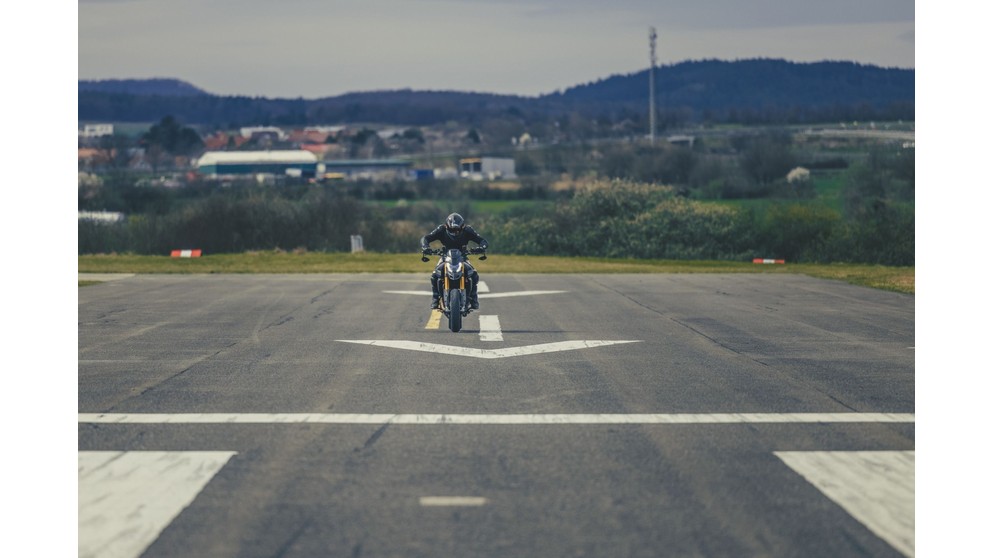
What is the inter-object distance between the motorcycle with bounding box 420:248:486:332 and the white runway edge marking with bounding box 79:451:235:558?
8416mm

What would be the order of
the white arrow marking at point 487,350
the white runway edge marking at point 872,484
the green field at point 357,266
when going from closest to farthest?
the white runway edge marking at point 872,484 < the white arrow marking at point 487,350 < the green field at point 357,266

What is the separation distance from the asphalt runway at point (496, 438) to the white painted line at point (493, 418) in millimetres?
49

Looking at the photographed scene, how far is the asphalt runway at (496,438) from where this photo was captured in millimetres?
6512

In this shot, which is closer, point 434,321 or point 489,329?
point 489,329

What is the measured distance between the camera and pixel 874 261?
52219 millimetres

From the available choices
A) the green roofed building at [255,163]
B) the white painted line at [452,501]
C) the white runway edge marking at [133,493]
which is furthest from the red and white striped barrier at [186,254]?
the green roofed building at [255,163]

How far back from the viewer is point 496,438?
9047 mm

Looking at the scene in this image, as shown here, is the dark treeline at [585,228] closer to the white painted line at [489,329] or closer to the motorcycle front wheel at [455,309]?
→ the white painted line at [489,329]

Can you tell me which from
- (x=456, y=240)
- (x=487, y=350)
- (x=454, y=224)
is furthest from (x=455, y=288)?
(x=487, y=350)

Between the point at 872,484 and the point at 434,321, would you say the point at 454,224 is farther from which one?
the point at 872,484

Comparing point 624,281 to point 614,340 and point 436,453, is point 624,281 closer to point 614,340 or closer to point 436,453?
point 614,340

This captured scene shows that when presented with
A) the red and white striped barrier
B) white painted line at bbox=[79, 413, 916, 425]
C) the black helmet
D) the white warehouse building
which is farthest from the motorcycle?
the white warehouse building

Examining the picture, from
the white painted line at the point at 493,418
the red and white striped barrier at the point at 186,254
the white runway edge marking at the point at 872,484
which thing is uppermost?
the red and white striped barrier at the point at 186,254

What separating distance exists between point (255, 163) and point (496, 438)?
7388 inches
